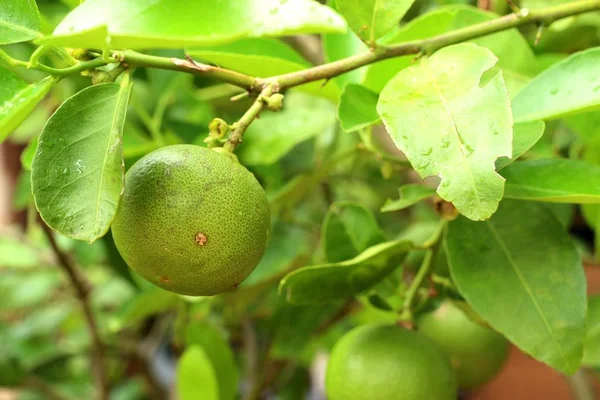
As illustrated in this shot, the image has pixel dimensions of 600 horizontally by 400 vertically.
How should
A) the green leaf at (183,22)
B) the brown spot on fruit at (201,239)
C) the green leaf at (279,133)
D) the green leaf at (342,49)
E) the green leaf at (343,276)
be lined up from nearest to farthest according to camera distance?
the green leaf at (183,22)
the brown spot on fruit at (201,239)
the green leaf at (343,276)
the green leaf at (342,49)
the green leaf at (279,133)

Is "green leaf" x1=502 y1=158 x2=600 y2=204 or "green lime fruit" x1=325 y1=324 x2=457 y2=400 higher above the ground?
"green leaf" x1=502 y1=158 x2=600 y2=204

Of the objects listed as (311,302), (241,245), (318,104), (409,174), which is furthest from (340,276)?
(409,174)

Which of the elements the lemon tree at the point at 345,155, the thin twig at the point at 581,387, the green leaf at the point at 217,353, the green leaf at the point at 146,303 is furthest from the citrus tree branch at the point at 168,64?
the thin twig at the point at 581,387

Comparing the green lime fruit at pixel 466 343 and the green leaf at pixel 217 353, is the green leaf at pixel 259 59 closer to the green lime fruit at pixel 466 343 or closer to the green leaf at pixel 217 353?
the green lime fruit at pixel 466 343

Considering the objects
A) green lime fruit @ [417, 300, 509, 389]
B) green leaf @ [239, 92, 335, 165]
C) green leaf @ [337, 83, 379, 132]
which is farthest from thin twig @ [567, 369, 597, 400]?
green leaf @ [337, 83, 379, 132]

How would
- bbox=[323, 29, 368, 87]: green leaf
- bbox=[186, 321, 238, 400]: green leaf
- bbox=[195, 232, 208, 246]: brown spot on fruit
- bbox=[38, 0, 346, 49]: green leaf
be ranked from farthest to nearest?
1. bbox=[186, 321, 238, 400]: green leaf
2. bbox=[323, 29, 368, 87]: green leaf
3. bbox=[195, 232, 208, 246]: brown spot on fruit
4. bbox=[38, 0, 346, 49]: green leaf

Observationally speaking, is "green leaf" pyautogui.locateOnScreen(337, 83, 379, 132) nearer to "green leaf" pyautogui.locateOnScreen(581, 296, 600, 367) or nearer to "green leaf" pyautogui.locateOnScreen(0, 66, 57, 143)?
"green leaf" pyautogui.locateOnScreen(0, 66, 57, 143)
